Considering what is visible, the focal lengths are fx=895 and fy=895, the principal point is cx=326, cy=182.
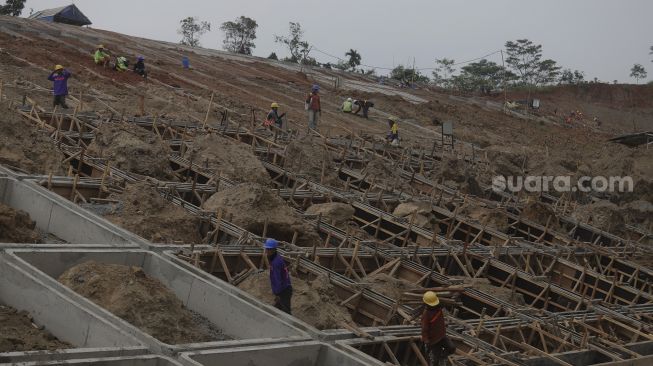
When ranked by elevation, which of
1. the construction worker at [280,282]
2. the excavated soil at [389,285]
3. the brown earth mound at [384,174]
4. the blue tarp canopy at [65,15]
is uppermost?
the blue tarp canopy at [65,15]

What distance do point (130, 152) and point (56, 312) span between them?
7.85 m

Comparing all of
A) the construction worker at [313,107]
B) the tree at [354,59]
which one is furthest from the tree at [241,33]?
the construction worker at [313,107]

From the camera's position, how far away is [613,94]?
61.4 m

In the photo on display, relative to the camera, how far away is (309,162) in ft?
64.6

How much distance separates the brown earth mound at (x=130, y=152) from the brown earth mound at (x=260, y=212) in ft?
6.78

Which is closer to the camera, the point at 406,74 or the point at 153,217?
the point at 153,217

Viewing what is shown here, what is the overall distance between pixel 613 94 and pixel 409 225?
48.9m

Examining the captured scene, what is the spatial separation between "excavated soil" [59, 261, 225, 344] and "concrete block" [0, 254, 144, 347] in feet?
2.32

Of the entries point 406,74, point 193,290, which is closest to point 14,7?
point 406,74

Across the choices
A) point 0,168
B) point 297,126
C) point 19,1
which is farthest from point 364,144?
point 19,1

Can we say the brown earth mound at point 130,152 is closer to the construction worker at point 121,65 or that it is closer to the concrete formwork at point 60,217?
the concrete formwork at point 60,217

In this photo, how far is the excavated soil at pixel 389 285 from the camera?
483 inches

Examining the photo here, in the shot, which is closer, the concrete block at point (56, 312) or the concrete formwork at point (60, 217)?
the concrete block at point (56, 312)

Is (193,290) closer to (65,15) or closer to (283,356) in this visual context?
(283,356)
